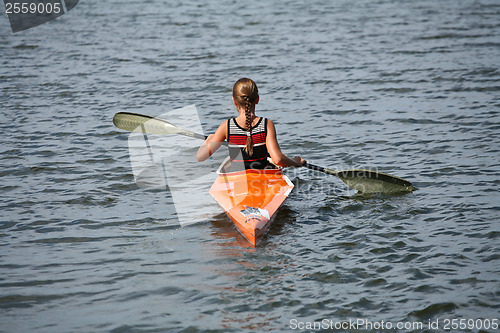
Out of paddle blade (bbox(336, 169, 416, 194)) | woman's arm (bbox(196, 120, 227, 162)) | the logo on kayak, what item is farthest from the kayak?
paddle blade (bbox(336, 169, 416, 194))

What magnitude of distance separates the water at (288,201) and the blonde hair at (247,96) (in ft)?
3.74

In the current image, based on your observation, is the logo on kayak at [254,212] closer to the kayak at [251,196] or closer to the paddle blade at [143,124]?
the kayak at [251,196]

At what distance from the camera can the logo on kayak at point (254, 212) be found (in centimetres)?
591

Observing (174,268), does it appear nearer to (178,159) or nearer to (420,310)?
(420,310)

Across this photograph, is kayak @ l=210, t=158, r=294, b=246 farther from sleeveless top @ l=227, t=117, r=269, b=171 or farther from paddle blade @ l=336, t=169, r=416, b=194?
paddle blade @ l=336, t=169, r=416, b=194

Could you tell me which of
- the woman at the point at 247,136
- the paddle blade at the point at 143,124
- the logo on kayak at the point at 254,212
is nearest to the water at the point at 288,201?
the logo on kayak at the point at 254,212

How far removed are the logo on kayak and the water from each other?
0.98ft

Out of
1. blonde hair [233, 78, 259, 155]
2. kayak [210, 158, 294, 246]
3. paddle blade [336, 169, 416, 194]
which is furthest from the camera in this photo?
paddle blade [336, 169, 416, 194]

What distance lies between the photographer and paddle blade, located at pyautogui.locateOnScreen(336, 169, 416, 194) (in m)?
7.09

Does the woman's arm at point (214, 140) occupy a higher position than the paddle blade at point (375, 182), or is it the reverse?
the woman's arm at point (214, 140)

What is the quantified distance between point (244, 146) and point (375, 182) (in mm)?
1829

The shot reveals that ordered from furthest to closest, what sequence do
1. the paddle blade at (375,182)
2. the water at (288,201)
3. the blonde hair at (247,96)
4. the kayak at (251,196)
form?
the paddle blade at (375,182) → the blonde hair at (247,96) → the kayak at (251,196) → the water at (288,201)

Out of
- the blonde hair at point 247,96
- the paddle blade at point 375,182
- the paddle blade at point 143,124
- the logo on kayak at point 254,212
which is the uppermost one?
the blonde hair at point 247,96

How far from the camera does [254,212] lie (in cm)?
598
